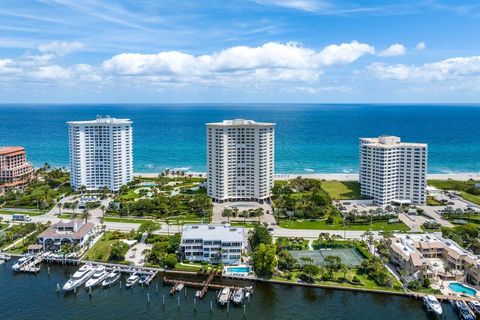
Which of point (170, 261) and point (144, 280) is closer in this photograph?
point (144, 280)

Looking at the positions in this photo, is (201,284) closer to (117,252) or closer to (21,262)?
(117,252)

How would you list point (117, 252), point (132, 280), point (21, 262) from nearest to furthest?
point (132, 280) → point (21, 262) → point (117, 252)

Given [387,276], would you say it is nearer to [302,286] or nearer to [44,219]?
[302,286]

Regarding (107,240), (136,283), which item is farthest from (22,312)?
(107,240)

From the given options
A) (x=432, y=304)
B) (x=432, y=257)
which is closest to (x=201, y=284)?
(x=432, y=304)

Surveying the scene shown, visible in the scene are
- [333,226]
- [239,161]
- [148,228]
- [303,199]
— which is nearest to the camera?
[148,228]

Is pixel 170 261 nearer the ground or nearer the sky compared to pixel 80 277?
nearer the sky

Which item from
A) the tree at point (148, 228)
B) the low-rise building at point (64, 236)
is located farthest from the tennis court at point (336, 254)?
the low-rise building at point (64, 236)
